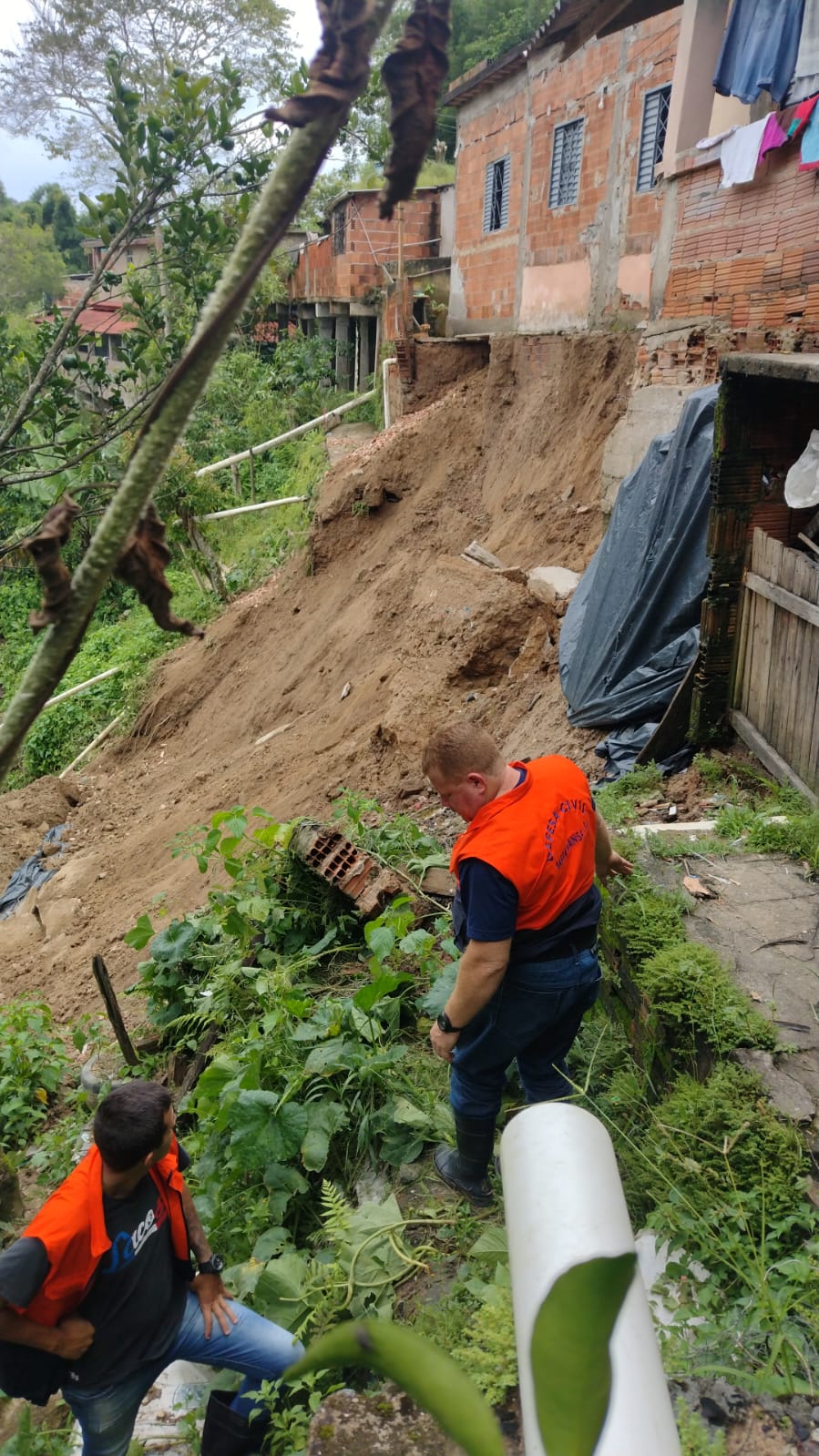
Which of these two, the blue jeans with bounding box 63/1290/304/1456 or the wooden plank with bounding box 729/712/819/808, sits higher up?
the wooden plank with bounding box 729/712/819/808

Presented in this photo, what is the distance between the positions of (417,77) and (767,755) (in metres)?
5.06

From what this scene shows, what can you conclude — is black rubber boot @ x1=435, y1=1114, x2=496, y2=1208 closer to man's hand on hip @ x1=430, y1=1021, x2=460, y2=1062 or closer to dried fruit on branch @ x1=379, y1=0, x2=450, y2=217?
man's hand on hip @ x1=430, y1=1021, x2=460, y2=1062

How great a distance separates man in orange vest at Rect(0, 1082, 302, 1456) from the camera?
2.55 meters

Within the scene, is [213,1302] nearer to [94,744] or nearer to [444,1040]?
[444,1040]

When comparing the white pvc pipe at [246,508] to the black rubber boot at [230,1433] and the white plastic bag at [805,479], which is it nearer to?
the white plastic bag at [805,479]

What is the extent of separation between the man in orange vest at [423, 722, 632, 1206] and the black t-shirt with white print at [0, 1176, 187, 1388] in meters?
0.99

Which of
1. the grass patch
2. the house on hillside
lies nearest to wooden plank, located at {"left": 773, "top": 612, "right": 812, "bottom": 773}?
the grass patch

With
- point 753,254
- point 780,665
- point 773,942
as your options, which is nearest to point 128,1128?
point 773,942

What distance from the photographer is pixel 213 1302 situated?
9.70 ft

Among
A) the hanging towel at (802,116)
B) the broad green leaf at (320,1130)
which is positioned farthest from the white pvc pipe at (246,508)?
the broad green leaf at (320,1130)

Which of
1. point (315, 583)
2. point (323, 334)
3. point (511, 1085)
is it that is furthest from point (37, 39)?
point (511, 1085)

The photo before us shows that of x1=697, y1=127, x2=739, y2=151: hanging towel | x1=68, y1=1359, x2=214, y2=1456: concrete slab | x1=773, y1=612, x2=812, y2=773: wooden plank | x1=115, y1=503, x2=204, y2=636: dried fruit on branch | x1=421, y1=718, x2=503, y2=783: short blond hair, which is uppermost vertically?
x1=697, y1=127, x2=739, y2=151: hanging towel

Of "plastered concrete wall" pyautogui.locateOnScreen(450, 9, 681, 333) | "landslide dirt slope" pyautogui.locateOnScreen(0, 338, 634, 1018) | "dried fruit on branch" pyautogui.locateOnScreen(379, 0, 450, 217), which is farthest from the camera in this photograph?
"plastered concrete wall" pyautogui.locateOnScreen(450, 9, 681, 333)

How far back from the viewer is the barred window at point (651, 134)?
10758 millimetres
